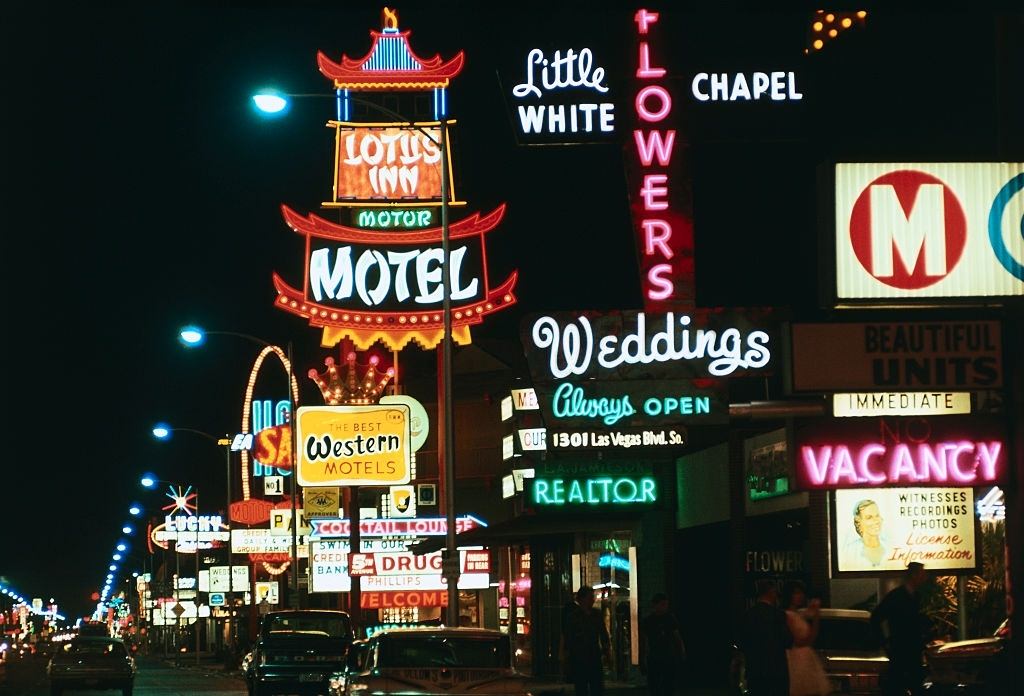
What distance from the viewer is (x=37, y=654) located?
101m

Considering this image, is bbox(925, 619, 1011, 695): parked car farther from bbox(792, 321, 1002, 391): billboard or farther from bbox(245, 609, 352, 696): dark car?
bbox(245, 609, 352, 696): dark car

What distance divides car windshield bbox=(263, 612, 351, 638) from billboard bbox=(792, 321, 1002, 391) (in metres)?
15.9

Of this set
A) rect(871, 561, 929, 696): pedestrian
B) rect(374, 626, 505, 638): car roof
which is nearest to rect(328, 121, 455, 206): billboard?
rect(374, 626, 505, 638): car roof

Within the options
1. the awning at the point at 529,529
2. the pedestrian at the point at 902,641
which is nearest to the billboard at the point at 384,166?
the awning at the point at 529,529

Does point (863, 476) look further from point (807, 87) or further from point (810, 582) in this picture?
point (807, 87)

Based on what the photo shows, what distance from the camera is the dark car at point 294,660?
93.4ft

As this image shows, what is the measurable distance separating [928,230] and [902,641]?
4.55 meters

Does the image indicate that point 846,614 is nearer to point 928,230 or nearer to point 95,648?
point 928,230

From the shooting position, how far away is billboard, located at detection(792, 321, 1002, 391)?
55.4 feet

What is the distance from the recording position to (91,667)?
3684 cm

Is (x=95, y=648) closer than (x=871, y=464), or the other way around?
(x=871, y=464)

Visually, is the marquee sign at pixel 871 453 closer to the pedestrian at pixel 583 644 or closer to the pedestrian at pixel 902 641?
the pedestrian at pixel 902 641

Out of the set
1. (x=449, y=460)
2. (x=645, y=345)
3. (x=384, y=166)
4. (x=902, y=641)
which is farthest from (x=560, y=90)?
(x=384, y=166)

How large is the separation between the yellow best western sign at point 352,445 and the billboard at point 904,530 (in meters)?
16.1
